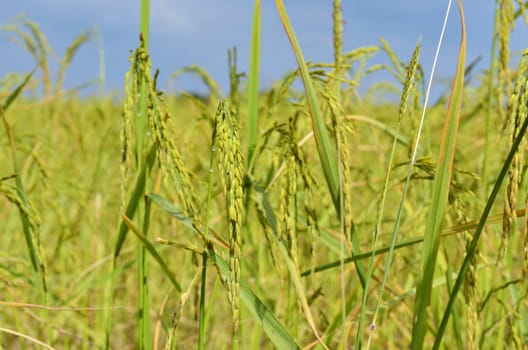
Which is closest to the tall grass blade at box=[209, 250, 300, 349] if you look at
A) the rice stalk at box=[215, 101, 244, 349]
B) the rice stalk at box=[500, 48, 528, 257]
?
the rice stalk at box=[215, 101, 244, 349]

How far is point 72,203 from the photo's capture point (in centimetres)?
325

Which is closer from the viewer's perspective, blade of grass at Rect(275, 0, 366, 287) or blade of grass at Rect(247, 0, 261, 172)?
blade of grass at Rect(275, 0, 366, 287)

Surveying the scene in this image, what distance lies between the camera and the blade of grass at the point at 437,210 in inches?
25.9

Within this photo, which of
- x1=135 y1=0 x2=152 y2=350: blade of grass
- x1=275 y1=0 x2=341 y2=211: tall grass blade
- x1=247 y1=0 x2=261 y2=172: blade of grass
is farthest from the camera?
x1=247 y1=0 x2=261 y2=172: blade of grass

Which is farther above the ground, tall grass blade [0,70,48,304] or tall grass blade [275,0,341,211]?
tall grass blade [275,0,341,211]

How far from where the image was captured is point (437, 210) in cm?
66

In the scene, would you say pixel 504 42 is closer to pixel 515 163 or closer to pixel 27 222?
pixel 515 163

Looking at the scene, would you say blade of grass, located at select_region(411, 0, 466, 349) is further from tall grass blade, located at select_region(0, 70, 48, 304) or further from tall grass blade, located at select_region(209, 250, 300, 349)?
tall grass blade, located at select_region(0, 70, 48, 304)

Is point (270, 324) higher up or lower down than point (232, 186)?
lower down

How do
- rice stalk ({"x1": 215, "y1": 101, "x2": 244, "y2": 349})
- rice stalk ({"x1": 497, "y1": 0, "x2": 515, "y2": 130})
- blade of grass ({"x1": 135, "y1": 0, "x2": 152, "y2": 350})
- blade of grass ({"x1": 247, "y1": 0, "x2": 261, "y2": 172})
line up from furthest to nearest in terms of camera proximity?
rice stalk ({"x1": 497, "y1": 0, "x2": 515, "y2": 130}) → blade of grass ({"x1": 247, "y1": 0, "x2": 261, "y2": 172}) → blade of grass ({"x1": 135, "y1": 0, "x2": 152, "y2": 350}) → rice stalk ({"x1": 215, "y1": 101, "x2": 244, "y2": 349})

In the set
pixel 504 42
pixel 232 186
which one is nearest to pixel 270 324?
pixel 232 186

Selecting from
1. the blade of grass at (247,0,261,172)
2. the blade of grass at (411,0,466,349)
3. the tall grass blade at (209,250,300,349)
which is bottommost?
the tall grass blade at (209,250,300,349)

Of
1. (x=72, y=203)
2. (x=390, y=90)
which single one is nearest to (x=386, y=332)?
(x=390, y=90)

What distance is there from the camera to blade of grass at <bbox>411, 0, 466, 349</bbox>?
657 mm
